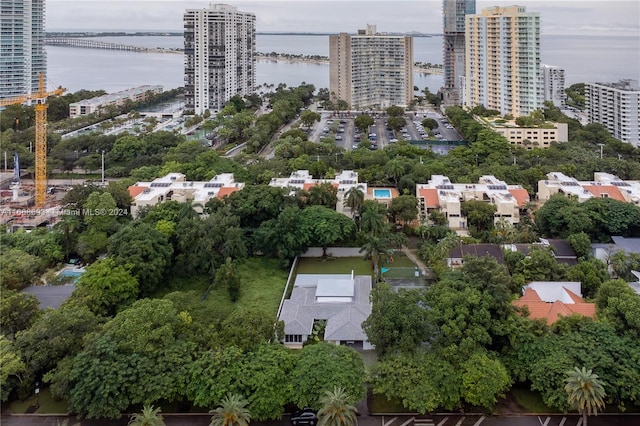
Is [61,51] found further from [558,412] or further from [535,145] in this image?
[558,412]

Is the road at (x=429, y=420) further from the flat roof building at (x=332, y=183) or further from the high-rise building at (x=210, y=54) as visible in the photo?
the high-rise building at (x=210, y=54)

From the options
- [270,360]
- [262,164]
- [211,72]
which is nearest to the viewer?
[270,360]

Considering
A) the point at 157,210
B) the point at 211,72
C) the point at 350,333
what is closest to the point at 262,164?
the point at 157,210

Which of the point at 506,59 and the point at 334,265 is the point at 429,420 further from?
the point at 506,59

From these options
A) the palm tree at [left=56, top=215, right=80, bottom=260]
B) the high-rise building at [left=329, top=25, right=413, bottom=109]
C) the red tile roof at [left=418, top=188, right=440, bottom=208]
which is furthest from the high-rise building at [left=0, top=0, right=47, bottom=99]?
the red tile roof at [left=418, top=188, right=440, bottom=208]

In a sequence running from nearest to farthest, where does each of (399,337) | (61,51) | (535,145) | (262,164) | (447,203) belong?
(399,337) < (447,203) < (262,164) < (535,145) < (61,51)

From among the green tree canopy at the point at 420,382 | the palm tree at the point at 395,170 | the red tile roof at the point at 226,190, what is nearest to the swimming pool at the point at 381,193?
the palm tree at the point at 395,170
